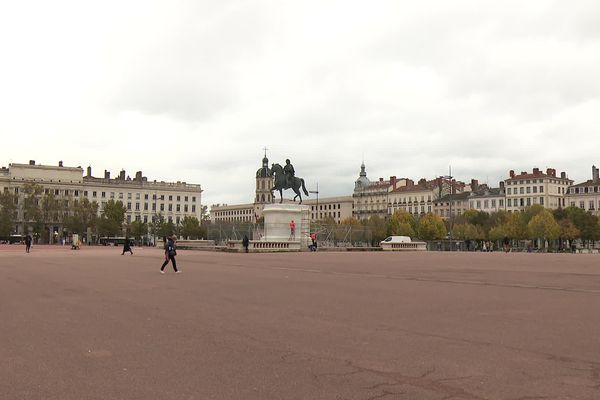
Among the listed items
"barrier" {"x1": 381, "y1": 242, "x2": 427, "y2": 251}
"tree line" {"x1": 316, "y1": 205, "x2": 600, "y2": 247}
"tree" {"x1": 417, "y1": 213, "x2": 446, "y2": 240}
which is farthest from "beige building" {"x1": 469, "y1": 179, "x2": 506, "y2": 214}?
"barrier" {"x1": 381, "y1": 242, "x2": 427, "y2": 251}

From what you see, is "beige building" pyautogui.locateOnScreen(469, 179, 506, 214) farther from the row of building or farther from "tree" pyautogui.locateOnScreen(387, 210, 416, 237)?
"tree" pyautogui.locateOnScreen(387, 210, 416, 237)

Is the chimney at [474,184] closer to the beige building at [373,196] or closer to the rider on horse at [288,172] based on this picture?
the beige building at [373,196]

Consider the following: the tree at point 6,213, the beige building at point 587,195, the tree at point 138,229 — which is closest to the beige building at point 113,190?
the tree at point 138,229

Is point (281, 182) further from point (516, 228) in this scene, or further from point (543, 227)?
point (516, 228)

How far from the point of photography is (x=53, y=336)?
9.48m

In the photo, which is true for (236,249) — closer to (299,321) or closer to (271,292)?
(271,292)

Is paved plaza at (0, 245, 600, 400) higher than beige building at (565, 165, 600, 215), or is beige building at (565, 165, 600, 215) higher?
beige building at (565, 165, 600, 215)

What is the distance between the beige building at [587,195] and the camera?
5615 inches

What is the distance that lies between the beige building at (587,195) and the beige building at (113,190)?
9387 centimetres

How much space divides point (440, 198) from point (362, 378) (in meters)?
166

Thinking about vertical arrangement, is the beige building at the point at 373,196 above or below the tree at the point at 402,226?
above

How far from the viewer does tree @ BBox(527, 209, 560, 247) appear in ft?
351

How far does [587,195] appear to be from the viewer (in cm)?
14500

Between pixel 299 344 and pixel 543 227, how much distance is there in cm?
10704
